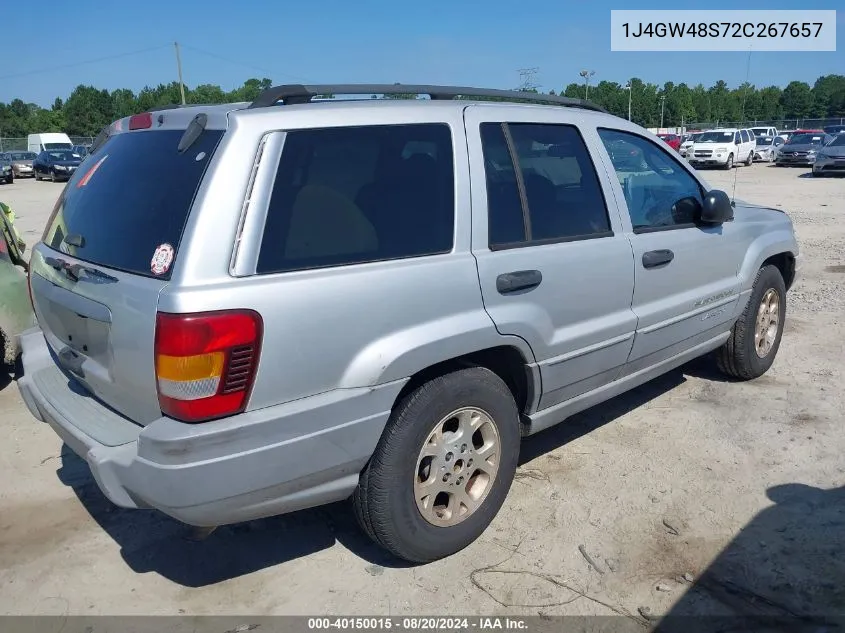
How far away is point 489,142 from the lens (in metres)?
3.19

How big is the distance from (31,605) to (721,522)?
3.09m

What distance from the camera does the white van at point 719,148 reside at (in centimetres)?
2920

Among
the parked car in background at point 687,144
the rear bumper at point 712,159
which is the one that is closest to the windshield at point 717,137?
the parked car in background at point 687,144

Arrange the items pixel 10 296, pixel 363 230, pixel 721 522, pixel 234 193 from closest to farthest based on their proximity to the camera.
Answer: pixel 234 193, pixel 363 230, pixel 721 522, pixel 10 296

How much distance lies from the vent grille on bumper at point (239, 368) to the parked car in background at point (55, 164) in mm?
31277

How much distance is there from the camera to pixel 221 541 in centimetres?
336

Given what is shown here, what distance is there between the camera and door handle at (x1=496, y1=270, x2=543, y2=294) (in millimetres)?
3039

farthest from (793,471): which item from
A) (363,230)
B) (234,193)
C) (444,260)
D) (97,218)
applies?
(97,218)

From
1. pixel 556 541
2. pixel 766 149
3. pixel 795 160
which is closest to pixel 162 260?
pixel 556 541

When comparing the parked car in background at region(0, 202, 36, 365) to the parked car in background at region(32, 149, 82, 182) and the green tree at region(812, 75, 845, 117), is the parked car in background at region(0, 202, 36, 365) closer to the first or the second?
the parked car in background at region(32, 149, 82, 182)

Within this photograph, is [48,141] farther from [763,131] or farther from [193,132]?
[193,132]

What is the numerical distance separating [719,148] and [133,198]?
30.2 meters

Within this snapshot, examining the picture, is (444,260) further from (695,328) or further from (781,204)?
(781,204)

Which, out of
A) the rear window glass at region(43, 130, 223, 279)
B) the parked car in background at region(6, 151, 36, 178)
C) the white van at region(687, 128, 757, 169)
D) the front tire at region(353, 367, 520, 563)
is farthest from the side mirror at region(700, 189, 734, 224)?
the parked car in background at region(6, 151, 36, 178)
